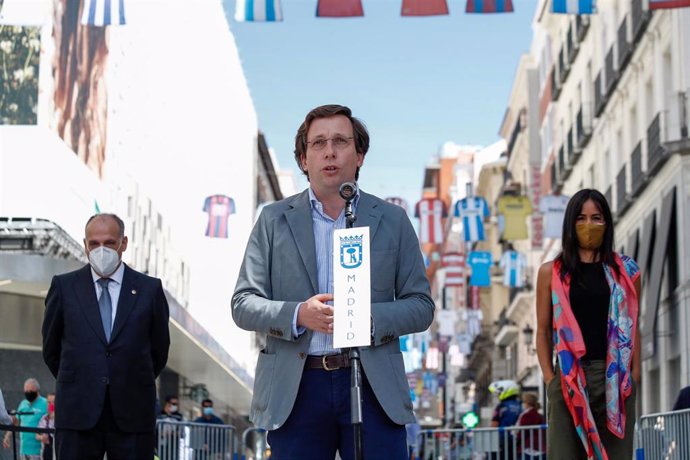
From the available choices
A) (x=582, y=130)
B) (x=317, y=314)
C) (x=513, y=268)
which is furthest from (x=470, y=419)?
(x=317, y=314)

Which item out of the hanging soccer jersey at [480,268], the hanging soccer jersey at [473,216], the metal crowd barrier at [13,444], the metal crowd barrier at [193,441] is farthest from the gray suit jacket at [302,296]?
the hanging soccer jersey at [480,268]

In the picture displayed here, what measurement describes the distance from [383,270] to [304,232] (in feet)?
1.06

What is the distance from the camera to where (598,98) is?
40.1 meters

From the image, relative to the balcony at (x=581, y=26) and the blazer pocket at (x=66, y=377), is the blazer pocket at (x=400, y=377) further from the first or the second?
the balcony at (x=581, y=26)

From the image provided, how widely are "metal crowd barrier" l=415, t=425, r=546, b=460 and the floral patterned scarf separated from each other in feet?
28.3

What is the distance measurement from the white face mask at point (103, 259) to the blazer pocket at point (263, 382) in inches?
77.8

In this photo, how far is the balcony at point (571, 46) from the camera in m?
45.2

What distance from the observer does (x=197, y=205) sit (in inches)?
1997

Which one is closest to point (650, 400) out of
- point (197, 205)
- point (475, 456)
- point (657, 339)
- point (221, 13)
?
point (657, 339)

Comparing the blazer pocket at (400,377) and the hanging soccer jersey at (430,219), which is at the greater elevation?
the hanging soccer jersey at (430,219)

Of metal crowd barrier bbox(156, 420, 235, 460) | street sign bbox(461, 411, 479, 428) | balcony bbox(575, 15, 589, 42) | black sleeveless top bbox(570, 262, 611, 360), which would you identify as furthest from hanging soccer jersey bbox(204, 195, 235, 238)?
black sleeveless top bbox(570, 262, 611, 360)

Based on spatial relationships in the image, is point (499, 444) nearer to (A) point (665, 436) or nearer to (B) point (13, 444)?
(A) point (665, 436)

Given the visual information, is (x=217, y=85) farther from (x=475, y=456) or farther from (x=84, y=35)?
(x=475, y=456)

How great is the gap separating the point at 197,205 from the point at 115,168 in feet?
53.9
